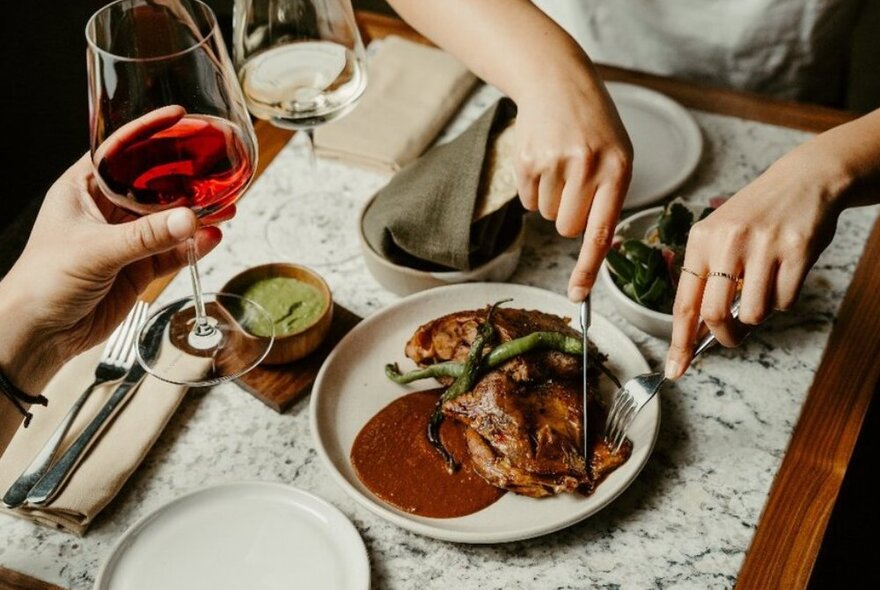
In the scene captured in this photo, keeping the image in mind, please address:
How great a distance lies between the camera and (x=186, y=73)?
1049 mm

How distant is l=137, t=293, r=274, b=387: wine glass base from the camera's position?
51.8 inches

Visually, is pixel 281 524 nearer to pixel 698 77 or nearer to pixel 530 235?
pixel 530 235

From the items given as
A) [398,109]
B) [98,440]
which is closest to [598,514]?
[98,440]

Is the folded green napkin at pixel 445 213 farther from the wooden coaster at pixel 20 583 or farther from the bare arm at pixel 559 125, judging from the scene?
the wooden coaster at pixel 20 583

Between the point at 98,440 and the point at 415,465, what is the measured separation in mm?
453

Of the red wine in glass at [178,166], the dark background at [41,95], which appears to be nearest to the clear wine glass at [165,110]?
the red wine in glass at [178,166]

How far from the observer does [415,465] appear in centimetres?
122

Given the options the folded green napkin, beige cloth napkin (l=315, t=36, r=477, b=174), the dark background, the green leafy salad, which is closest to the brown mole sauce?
the folded green napkin

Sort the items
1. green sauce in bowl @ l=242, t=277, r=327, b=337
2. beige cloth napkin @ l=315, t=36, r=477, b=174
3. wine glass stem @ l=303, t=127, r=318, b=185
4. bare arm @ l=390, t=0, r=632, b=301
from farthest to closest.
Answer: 1. beige cloth napkin @ l=315, t=36, r=477, b=174
2. wine glass stem @ l=303, t=127, r=318, b=185
3. green sauce in bowl @ l=242, t=277, r=327, b=337
4. bare arm @ l=390, t=0, r=632, b=301

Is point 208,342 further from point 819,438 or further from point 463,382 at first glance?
point 819,438

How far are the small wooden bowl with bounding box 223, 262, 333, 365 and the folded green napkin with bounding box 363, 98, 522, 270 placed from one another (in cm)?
14

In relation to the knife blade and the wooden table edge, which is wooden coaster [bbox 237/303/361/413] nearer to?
the wooden table edge

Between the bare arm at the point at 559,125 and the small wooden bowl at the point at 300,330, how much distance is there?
0.35 meters

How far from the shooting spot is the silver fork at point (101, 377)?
1.17m
